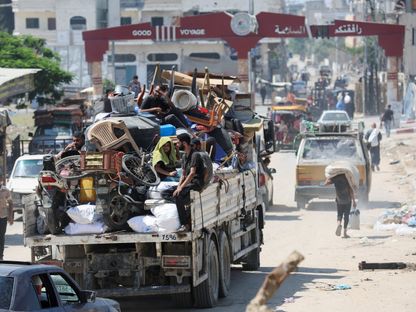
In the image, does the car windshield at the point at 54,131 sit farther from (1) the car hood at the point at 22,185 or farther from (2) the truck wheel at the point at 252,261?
(2) the truck wheel at the point at 252,261

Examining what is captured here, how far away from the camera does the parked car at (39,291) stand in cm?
1107

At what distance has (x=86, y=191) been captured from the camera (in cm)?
1656

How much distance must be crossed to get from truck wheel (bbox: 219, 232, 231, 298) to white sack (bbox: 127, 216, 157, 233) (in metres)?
1.89

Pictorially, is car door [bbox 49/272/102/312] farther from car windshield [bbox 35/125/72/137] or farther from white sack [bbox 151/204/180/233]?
car windshield [bbox 35/125/72/137]

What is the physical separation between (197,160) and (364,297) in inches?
124

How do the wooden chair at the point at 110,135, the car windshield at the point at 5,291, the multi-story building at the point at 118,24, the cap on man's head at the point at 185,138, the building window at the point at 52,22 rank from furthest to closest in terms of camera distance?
the building window at the point at 52,22, the multi-story building at the point at 118,24, the wooden chair at the point at 110,135, the cap on man's head at the point at 185,138, the car windshield at the point at 5,291

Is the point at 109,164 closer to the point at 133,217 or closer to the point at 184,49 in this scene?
the point at 133,217

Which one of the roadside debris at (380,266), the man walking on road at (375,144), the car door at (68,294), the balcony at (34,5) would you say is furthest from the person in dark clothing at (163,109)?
the balcony at (34,5)

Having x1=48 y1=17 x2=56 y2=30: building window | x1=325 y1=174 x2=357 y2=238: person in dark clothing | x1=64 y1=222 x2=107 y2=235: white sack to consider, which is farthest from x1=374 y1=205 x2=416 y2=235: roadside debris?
x1=48 y1=17 x2=56 y2=30: building window

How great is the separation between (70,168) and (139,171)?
3.01 ft

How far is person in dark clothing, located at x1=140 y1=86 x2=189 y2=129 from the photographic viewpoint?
1867 centimetres

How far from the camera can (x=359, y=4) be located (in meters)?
146

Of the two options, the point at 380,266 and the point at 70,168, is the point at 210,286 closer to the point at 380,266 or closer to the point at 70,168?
the point at 70,168

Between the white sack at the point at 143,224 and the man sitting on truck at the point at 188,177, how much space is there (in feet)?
1.15
